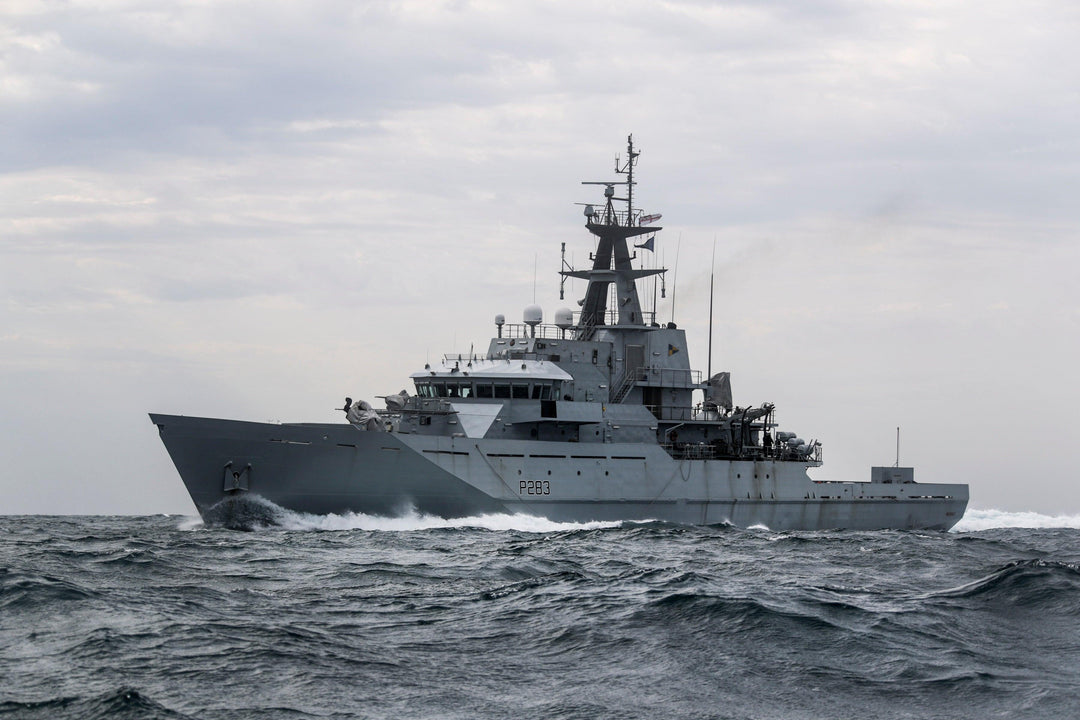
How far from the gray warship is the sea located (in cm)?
523

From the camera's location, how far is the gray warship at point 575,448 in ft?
87.5

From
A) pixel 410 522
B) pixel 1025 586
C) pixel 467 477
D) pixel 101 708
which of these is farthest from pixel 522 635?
pixel 467 477

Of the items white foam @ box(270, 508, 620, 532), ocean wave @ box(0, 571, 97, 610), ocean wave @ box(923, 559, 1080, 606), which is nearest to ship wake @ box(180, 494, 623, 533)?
white foam @ box(270, 508, 620, 532)

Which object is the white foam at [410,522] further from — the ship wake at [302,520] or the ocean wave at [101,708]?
the ocean wave at [101,708]

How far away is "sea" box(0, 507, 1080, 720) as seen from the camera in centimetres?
1003

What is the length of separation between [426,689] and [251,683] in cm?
157

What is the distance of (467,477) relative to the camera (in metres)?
28.1

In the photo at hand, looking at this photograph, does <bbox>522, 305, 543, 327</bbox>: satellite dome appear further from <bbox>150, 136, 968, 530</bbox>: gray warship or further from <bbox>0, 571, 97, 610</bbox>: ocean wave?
<bbox>0, 571, 97, 610</bbox>: ocean wave

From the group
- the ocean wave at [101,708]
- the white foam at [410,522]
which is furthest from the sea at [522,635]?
the white foam at [410,522]

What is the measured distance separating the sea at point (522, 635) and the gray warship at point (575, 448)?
5.23m

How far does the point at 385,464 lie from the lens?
27.1 metres

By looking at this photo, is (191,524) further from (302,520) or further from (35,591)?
(35,591)

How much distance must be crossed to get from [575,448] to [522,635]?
17.5 m

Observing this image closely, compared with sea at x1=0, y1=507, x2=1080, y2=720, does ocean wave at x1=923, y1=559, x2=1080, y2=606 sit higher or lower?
higher
